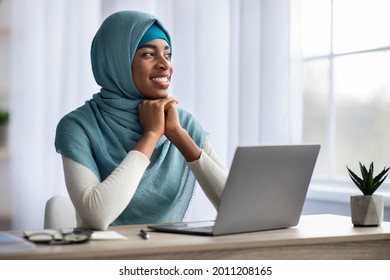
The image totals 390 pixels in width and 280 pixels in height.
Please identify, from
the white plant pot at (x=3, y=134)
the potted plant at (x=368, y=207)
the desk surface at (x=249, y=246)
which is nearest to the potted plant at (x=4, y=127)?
the white plant pot at (x=3, y=134)

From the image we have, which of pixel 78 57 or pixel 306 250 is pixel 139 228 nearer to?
pixel 306 250

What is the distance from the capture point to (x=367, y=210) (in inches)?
79.0

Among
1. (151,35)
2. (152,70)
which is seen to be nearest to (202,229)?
(152,70)

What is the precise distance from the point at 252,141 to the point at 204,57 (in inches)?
21.0

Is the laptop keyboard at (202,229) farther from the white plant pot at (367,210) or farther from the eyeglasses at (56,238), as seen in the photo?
the white plant pot at (367,210)

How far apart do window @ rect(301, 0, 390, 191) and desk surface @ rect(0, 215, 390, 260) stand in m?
1.48

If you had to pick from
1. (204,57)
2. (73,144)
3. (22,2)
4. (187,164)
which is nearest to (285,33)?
(204,57)

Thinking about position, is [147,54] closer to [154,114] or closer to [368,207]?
[154,114]

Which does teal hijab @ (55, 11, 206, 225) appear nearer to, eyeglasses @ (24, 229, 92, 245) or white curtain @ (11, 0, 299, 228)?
eyeglasses @ (24, 229, 92, 245)

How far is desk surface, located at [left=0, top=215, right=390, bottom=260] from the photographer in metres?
1.47

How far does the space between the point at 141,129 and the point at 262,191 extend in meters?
0.59

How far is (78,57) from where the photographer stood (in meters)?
3.41
